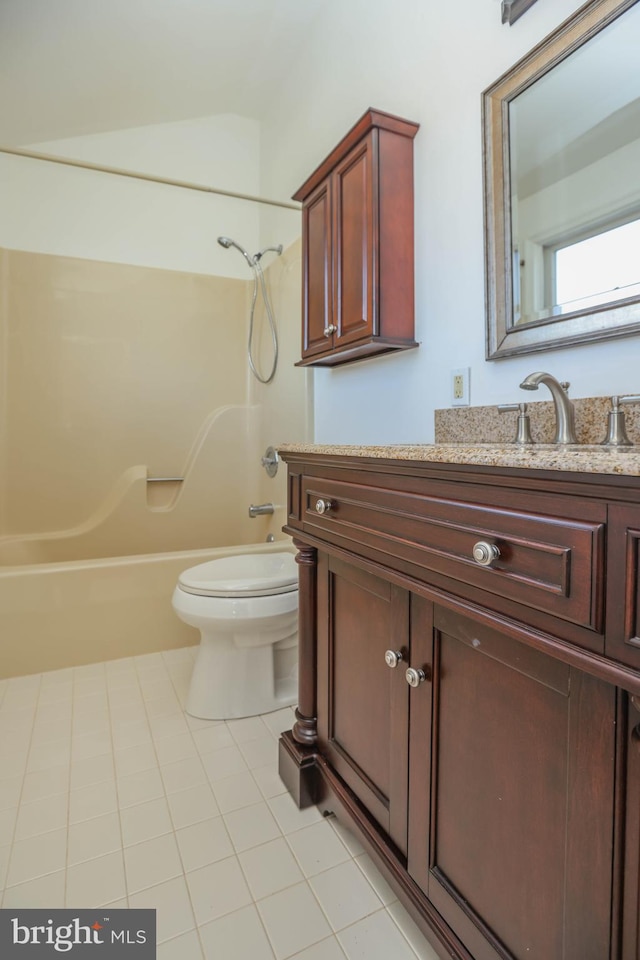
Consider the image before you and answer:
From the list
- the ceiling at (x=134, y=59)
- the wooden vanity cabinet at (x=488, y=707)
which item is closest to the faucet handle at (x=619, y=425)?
the wooden vanity cabinet at (x=488, y=707)

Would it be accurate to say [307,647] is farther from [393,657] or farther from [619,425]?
[619,425]

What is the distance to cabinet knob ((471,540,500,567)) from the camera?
0.62 meters

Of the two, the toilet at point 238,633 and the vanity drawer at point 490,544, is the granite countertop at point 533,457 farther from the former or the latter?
the toilet at point 238,633

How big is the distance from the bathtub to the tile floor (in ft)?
0.85

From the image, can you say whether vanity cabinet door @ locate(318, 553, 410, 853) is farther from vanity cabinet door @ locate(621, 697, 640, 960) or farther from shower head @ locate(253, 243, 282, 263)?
shower head @ locate(253, 243, 282, 263)

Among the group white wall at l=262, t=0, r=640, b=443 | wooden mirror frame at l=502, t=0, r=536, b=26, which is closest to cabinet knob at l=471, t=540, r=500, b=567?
white wall at l=262, t=0, r=640, b=443

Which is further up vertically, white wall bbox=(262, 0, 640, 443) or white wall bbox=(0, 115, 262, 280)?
white wall bbox=(0, 115, 262, 280)

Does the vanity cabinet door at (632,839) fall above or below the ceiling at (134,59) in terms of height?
below

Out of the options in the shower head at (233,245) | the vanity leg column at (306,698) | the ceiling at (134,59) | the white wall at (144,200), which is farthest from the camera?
the shower head at (233,245)

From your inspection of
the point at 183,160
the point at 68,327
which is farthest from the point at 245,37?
the point at 68,327

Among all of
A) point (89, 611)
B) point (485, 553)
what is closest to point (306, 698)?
point (485, 553)

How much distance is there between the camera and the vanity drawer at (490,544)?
1.70 feet

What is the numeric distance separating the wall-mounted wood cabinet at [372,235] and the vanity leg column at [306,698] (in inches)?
26.1

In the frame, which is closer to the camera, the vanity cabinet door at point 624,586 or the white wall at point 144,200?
the vanity cabinet door at point 624,586
